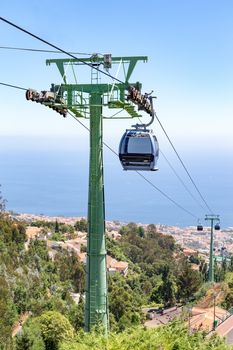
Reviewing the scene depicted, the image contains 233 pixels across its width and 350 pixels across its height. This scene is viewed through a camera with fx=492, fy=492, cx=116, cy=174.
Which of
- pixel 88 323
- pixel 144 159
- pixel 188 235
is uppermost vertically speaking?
pixel 144 159

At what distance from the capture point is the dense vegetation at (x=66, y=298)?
7.95 metres

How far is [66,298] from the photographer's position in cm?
2498

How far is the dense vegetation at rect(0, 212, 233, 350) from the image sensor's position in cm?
795

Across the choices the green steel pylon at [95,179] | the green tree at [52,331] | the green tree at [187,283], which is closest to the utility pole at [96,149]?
the green steel pylon at [95,179]

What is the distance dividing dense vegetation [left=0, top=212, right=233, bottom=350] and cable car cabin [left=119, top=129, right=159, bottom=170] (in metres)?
2.83

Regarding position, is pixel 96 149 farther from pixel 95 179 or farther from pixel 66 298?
pixel 66 298

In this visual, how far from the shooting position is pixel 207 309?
75.0 feet

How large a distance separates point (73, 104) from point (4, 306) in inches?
427

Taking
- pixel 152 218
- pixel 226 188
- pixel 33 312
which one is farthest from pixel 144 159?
pixel 226 188

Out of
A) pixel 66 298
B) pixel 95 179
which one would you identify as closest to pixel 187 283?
pixel 66 298

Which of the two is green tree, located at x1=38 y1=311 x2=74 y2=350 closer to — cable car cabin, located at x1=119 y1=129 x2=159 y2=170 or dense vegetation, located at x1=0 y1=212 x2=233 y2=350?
dense vegetation, located at x1=0 y1=212 x2=233 y2=350

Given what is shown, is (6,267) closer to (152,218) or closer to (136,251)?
(136,251)

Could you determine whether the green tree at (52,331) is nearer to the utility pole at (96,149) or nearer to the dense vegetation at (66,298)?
the dense vegetation at (66,298)

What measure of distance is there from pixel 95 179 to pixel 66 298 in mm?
17238
